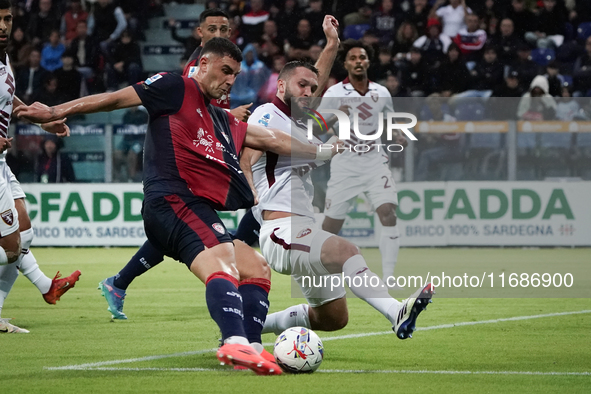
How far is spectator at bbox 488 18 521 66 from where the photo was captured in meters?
17.8

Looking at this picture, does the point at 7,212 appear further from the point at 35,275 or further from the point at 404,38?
the point at 404,38

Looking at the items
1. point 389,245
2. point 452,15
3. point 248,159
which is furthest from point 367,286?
point 452,15

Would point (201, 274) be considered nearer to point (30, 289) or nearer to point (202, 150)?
point (202, 150)

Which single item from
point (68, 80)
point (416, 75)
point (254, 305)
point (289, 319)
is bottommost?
point (289, 319)

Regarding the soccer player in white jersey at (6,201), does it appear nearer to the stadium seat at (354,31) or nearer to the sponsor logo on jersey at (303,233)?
the sponsor logo on jersey at (303,233)

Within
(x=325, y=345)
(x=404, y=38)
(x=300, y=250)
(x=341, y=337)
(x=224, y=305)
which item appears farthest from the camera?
(x=404, y=38)

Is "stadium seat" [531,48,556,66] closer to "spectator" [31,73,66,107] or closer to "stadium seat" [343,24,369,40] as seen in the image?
"stadium seat" [343,24,369,40]

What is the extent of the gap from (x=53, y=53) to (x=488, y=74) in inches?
359

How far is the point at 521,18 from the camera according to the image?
61.4ft

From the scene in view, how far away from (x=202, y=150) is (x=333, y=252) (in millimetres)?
1063

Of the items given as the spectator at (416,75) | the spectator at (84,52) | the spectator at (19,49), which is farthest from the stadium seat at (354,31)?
the spectator at (19,49)

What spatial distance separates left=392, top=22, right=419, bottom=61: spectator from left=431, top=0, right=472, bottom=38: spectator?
0.68m

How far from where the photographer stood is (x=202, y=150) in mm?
4926

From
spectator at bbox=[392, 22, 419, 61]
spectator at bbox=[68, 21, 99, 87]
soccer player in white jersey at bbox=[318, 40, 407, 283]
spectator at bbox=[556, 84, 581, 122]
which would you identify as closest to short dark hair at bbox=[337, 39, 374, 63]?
soccer player in white jersey at bbox=[318, 40, 407, 283]
